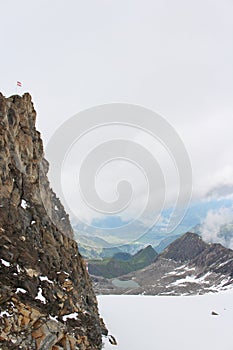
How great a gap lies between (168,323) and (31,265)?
1918 centimetres

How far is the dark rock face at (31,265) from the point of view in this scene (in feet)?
51.4

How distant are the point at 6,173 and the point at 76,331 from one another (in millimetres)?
11106

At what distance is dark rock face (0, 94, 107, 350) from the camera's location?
51.4 ft

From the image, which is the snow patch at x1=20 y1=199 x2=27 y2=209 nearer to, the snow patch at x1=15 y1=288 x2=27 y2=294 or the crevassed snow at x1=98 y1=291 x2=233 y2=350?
the snow patch at x1=15 y1=288 x2=27 y2=294

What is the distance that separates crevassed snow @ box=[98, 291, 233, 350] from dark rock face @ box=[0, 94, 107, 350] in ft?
17.0

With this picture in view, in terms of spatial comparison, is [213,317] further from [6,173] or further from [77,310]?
[6,173]

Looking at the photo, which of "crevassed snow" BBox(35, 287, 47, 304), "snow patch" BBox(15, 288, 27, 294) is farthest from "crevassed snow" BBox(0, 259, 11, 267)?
"crevassed snow" BBox(35, 287, 47, 304)

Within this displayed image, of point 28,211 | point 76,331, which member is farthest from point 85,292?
point 28,211

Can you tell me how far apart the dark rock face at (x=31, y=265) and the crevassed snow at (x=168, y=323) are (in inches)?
204

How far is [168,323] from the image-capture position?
30625 mm

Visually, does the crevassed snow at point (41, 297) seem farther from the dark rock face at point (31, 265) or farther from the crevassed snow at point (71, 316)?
the crevassed snow at point (71, 316)

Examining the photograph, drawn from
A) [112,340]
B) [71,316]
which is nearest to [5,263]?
[71,316]

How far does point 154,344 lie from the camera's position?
25.3 metres

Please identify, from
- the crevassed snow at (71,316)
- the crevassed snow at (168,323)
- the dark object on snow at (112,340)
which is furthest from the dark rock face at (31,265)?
the crevassed snow at (168,323)
